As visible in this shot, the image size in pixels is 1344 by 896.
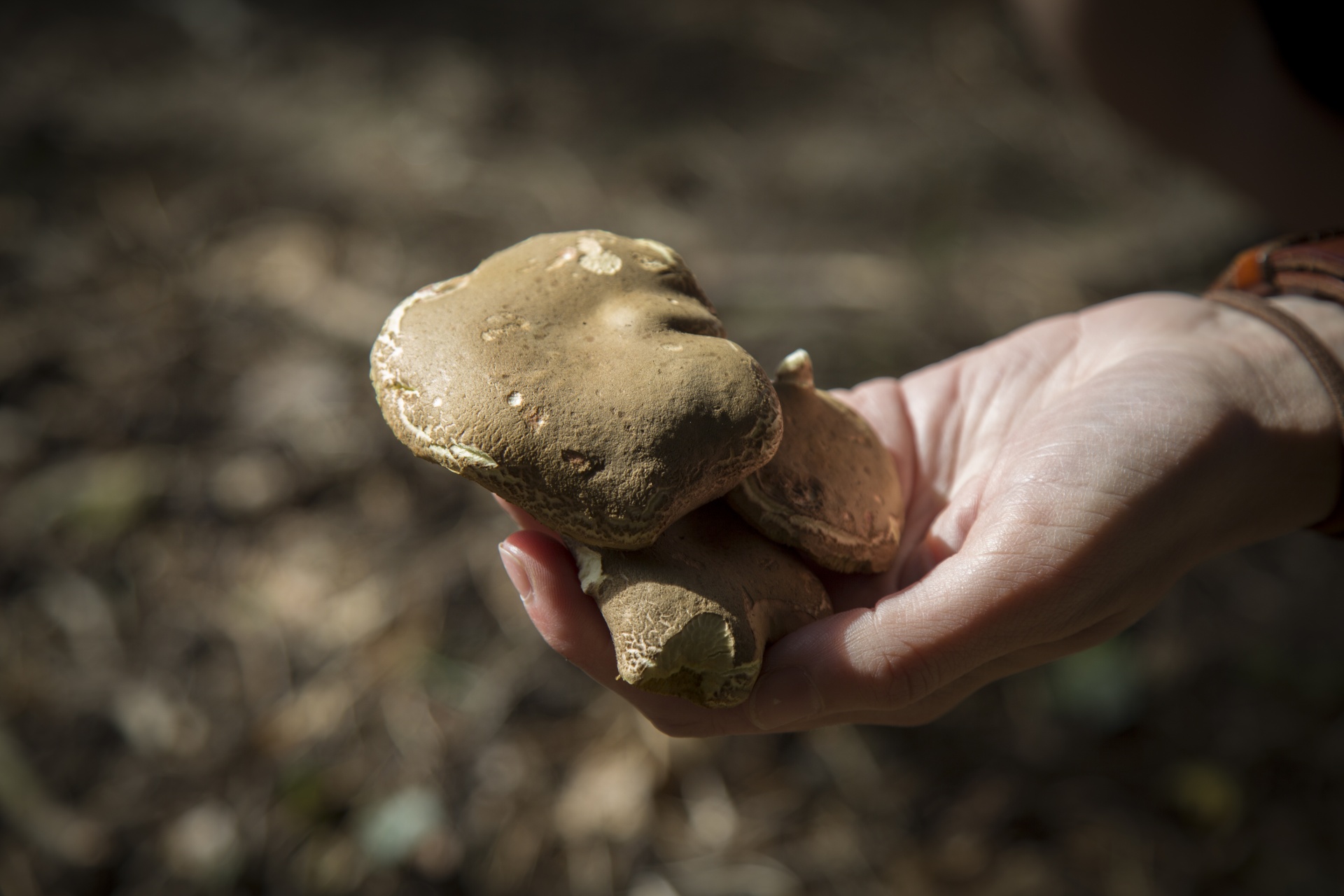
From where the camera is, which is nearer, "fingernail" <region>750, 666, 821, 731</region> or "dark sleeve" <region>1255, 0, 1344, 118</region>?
"fingernail" <region>750, 666, 821, 731</region>

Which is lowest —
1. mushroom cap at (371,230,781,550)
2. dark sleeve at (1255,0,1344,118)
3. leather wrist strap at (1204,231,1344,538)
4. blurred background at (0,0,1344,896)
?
blurred background at (0,0,1344,896)

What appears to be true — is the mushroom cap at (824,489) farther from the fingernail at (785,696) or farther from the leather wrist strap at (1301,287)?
the leather wrist strap at (1301,287)

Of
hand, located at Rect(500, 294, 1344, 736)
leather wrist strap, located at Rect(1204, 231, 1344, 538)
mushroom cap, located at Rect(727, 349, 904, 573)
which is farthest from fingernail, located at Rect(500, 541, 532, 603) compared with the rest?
leather wrist strap, located at Rect(1204, 231, 1344, 538)

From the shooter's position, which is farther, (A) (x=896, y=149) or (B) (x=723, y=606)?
(A) (x=896, y=149)

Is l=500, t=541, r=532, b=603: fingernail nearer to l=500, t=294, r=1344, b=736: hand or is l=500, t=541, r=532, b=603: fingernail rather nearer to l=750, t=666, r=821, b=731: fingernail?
l=500, t=294, r=1344, b=736: hand

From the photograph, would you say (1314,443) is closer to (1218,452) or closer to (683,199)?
(1218,452)

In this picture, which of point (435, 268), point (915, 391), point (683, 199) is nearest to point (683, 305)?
point (915, 391)
